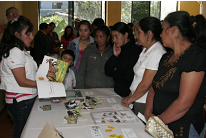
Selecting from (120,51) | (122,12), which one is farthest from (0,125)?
(122,12)

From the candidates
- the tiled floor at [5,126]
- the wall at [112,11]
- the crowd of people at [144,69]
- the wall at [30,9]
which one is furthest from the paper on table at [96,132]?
the wall at [30,9]

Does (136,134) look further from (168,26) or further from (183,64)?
(168,26)

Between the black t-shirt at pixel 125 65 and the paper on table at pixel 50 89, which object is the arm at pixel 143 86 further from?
the paper on table at pixel 50 89

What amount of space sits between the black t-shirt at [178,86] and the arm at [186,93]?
4 cm

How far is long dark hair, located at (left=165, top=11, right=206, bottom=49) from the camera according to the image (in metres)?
1.37

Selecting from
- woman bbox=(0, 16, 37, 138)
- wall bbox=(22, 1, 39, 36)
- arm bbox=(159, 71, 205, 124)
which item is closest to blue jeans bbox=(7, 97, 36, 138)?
woman bbox=(0, 16, 37, 138)

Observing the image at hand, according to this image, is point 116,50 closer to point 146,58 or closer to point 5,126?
point 146,58

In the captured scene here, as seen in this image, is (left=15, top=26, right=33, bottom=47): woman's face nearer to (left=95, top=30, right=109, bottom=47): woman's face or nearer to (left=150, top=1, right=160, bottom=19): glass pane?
(left=95, top=30, right=109, bottom=47): woman's face

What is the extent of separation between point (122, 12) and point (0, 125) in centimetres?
696

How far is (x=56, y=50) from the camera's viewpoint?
6.43m

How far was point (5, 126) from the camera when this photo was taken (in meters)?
3.38

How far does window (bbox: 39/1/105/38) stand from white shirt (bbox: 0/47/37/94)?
6806mm

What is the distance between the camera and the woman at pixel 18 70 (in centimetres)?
183

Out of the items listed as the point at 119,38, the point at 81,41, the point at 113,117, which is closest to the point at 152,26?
the point at 119,38
